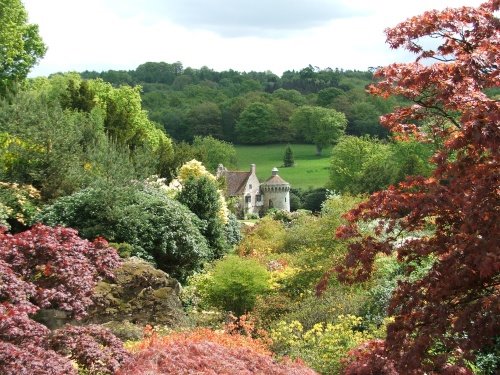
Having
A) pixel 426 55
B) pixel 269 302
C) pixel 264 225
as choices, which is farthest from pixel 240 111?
pixel 426 55

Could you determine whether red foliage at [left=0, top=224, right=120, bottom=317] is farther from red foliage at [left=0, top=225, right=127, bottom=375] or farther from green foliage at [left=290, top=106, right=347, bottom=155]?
green foliage at [left=290, top=106, right=347, bottom=155]

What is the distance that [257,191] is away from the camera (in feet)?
211

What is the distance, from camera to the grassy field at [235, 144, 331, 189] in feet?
251

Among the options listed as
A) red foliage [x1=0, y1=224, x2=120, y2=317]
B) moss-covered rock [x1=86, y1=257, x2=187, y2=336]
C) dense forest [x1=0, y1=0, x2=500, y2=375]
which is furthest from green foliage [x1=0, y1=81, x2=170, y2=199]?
red foliage [x1=0, y1=224, x2=120, y2=317]

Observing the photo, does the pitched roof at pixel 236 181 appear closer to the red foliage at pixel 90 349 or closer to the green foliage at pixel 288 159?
the green foliage at pixel 288 159

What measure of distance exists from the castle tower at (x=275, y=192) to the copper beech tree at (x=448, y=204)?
5584cm

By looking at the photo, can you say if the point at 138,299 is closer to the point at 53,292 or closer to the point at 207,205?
the point at 53,292

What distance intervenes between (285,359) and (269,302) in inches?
216

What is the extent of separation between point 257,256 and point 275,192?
41.8 metres

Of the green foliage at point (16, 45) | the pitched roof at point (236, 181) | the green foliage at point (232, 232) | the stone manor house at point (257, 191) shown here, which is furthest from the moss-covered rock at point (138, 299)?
the stone manor house at point (257, 191)

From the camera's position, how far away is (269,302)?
14.2m

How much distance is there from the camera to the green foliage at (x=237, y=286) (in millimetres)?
14336

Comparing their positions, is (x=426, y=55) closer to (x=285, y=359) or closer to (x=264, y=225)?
(x=285, y=359)

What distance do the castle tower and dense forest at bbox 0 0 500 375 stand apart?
3187 cm
